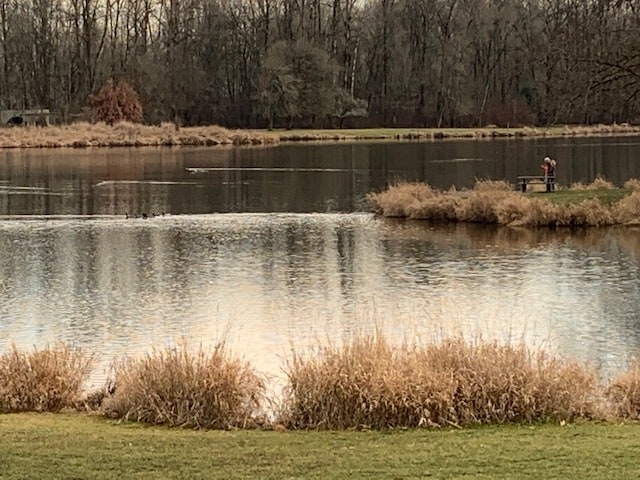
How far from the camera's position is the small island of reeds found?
33.1 m

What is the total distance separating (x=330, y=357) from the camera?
11.9m

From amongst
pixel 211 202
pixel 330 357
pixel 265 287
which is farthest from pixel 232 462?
pixel 211 202

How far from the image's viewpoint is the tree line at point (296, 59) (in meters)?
96.4

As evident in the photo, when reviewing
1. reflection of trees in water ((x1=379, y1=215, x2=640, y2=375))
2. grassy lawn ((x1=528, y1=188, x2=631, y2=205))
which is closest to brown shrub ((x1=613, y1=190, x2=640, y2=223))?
grassy lawn ((x1=528, y1=188, x2=631, y2=205))

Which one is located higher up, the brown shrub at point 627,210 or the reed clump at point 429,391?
the brown shrub at point 627,210

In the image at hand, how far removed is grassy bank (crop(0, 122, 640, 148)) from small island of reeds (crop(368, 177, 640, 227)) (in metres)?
46.5

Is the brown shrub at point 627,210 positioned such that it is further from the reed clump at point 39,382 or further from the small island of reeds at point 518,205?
the reed clump at point 39,382

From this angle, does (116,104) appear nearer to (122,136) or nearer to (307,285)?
(122,136)

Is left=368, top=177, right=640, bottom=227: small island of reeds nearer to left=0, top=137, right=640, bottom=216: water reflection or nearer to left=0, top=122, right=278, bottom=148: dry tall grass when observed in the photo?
left=0, top=137, right=640, bottom=216: water reflection

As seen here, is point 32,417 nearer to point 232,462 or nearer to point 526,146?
point 232,462

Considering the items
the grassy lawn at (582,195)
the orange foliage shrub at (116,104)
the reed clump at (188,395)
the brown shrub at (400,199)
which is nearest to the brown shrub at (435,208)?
the brown shrub at (400,199)

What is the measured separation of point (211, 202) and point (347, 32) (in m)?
65.1

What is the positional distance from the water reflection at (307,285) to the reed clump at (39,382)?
10.3 feet

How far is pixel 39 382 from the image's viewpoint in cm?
1254
